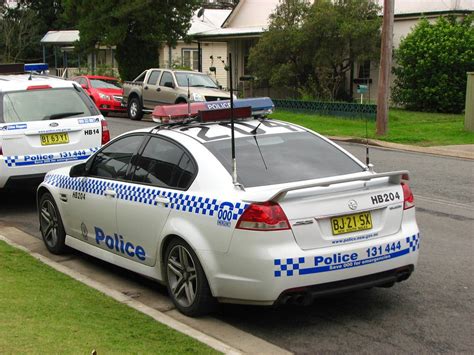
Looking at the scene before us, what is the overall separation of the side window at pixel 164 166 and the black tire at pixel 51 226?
1598 mm

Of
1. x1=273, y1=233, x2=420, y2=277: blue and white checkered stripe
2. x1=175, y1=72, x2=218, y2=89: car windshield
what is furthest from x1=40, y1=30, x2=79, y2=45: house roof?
x1=273, y1=233, x2=420, y2=277: blue and white checkered stripe

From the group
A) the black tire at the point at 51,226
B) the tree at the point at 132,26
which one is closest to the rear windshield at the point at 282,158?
the black tire at the point at 51,226

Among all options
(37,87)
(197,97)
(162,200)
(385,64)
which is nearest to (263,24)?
(197,97)

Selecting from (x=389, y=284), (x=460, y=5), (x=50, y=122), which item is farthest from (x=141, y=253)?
(x=460, y=5)

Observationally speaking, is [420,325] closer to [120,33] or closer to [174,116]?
[174,116]

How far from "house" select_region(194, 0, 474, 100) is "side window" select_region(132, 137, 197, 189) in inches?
676

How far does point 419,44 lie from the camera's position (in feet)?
82.3

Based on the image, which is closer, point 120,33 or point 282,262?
point 282,262

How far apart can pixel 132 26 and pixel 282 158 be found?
29.7 m

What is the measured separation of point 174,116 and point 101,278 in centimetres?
173

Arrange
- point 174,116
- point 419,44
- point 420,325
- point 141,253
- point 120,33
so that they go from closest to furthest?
1. point 420,325
2. point 141,253
3. point 174,116
4. point 419,44
5. point 120,33

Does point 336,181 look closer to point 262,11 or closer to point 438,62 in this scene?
point 438,62

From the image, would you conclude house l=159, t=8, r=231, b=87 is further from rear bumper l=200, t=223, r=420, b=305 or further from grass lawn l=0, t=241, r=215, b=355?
rear bumper l=200, t=223, r=420, b=305

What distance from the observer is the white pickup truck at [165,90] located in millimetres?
23172
